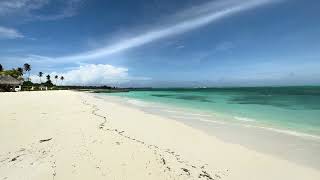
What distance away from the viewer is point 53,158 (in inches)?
229

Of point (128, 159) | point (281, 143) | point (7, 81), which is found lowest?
point (281, 143)

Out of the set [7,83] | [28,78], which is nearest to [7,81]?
[7,83]

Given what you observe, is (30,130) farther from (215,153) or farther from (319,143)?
(319,143)

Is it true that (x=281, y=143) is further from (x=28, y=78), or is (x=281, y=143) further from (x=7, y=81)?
(x=28, y=78)

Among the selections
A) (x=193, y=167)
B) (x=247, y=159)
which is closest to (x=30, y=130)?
(x=193, y=167)

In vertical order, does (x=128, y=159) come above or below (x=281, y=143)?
above

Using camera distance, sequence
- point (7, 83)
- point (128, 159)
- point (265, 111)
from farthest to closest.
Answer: point (7, 83), point (265, 111), point (128, 159)

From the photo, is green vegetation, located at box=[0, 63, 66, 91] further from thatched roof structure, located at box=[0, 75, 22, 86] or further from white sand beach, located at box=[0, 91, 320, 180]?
white sand beach, located at box=[0, 91, 320, 180]

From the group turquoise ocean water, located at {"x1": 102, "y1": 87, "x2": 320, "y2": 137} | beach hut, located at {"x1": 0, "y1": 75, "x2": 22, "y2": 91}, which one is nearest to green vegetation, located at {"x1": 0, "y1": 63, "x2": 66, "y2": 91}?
beach hut, located at {"x1": 0, "y1": 75, "x2": 22, "y2": 91}

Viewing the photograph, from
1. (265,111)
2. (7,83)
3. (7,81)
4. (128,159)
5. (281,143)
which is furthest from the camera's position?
(7,81)

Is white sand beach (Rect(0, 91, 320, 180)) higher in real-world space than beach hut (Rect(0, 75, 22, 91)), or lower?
lower

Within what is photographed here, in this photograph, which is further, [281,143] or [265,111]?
[265,111]

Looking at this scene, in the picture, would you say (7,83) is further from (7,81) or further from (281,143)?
(281,143)

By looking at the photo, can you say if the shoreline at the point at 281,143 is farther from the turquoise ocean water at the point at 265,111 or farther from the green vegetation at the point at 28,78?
Answer: the green vegetation at the point at 28,78
